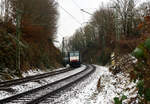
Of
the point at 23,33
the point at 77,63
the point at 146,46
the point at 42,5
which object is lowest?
the point at 77,63

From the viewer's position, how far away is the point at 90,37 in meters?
79.2

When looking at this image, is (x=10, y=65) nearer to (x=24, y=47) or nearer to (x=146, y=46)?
(x=24, y=47)

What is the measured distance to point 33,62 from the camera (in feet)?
91.2

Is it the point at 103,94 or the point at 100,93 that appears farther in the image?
the point at 100,93

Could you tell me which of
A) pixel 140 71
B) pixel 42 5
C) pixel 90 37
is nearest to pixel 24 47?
pixel 42 5

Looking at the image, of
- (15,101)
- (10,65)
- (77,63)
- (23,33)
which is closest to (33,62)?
(23,33)

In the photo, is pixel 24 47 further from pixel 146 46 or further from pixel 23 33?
pixel 146 46

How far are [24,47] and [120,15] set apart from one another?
1562 cm

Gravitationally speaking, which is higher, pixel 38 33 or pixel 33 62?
pixel 38 33

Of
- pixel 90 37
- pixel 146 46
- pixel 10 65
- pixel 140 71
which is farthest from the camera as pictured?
pixel 90 37

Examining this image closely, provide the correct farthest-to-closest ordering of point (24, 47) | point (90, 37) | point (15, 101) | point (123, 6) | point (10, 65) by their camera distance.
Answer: point (90, 37), point (123, 6), point (24, 47), point (10, 65), point (15, 101)

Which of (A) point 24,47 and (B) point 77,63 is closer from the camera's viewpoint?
(A) point 24,47

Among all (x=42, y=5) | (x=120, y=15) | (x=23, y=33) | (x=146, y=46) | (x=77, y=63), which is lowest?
(x=77, y=63)

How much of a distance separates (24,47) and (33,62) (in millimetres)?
2454
